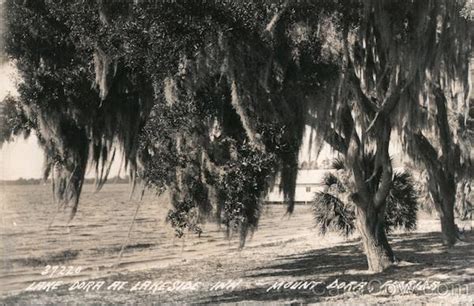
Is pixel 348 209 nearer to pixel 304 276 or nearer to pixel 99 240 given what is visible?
pixel 304 276

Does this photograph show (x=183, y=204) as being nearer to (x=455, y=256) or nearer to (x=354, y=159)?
(x=354, y=159)

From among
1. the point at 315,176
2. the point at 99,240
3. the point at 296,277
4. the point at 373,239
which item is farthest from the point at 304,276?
the point at 99,240

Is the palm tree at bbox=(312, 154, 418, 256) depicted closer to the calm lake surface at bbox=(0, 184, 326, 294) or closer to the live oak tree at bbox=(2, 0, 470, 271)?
the calm lake surface at bbox=(0, 184, 326, 294)

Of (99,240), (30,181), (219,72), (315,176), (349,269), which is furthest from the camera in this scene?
(99,240)

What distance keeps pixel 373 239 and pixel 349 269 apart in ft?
2.26

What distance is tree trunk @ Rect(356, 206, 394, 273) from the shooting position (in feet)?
28.1

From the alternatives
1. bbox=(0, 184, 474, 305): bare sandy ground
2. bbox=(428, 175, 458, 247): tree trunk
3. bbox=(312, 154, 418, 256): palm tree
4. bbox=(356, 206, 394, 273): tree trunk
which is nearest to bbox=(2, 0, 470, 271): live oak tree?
bbox=(0, 184, 474, 305): bare sandy ground

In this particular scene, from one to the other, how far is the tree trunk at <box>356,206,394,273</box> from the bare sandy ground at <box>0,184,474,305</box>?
0.21 meters

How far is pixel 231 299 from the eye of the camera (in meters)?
7.25

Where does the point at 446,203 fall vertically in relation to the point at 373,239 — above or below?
above

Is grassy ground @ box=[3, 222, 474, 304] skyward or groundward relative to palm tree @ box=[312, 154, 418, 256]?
groundward

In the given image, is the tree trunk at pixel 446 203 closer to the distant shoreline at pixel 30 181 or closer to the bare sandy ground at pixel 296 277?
the bare sandy ground at pixel 296 277

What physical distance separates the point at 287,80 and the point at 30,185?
4.82 meters

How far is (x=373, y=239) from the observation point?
337 inches
